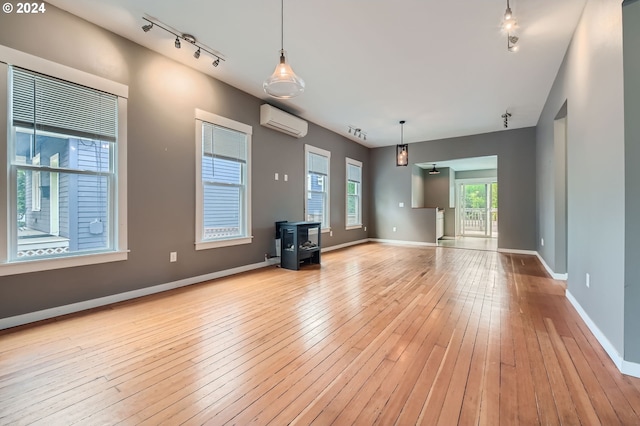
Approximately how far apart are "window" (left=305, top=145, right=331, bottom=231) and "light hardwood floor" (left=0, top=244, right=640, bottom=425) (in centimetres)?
315

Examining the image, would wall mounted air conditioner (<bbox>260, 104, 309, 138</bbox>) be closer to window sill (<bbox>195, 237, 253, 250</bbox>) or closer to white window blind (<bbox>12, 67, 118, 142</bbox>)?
window sill (<bbox>195, 237, 253, 250</bbox>)

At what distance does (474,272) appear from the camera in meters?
4.72

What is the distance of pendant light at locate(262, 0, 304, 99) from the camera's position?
101 inches

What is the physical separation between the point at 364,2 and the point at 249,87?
96.1 inches

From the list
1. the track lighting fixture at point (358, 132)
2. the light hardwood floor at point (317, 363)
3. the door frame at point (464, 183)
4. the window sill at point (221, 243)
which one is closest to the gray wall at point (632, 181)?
the light hardwood floor at point (317, 363)

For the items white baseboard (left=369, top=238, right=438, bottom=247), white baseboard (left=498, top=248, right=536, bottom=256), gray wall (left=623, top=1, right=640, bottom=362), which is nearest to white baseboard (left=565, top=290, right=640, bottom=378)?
gray wall (left=623, top=1, right=640, bottom=362)

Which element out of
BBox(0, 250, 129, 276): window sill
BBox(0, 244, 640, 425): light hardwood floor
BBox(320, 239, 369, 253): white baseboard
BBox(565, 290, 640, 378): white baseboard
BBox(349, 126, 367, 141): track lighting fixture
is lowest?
BBox(0, 244, 640, 425): light hardwood floor

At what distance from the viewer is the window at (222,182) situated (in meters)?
4.06

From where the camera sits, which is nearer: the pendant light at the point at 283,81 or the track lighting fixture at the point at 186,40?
the pendant light at the point at 283,81

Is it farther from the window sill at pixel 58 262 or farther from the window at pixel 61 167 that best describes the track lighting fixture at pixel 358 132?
the window sill at pixel 58 262

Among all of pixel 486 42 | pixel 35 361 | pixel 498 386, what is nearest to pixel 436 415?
pixel 498 386

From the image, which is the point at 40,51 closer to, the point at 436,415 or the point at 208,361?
the point at 208,361

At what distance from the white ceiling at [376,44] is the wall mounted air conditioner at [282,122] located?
250mm

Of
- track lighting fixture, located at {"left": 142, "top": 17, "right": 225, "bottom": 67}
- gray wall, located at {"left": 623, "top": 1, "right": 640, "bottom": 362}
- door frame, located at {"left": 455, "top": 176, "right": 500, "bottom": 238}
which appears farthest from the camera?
door frame, located at {"left": 455, "top": 176, "right": 500, "bottom": 238}
